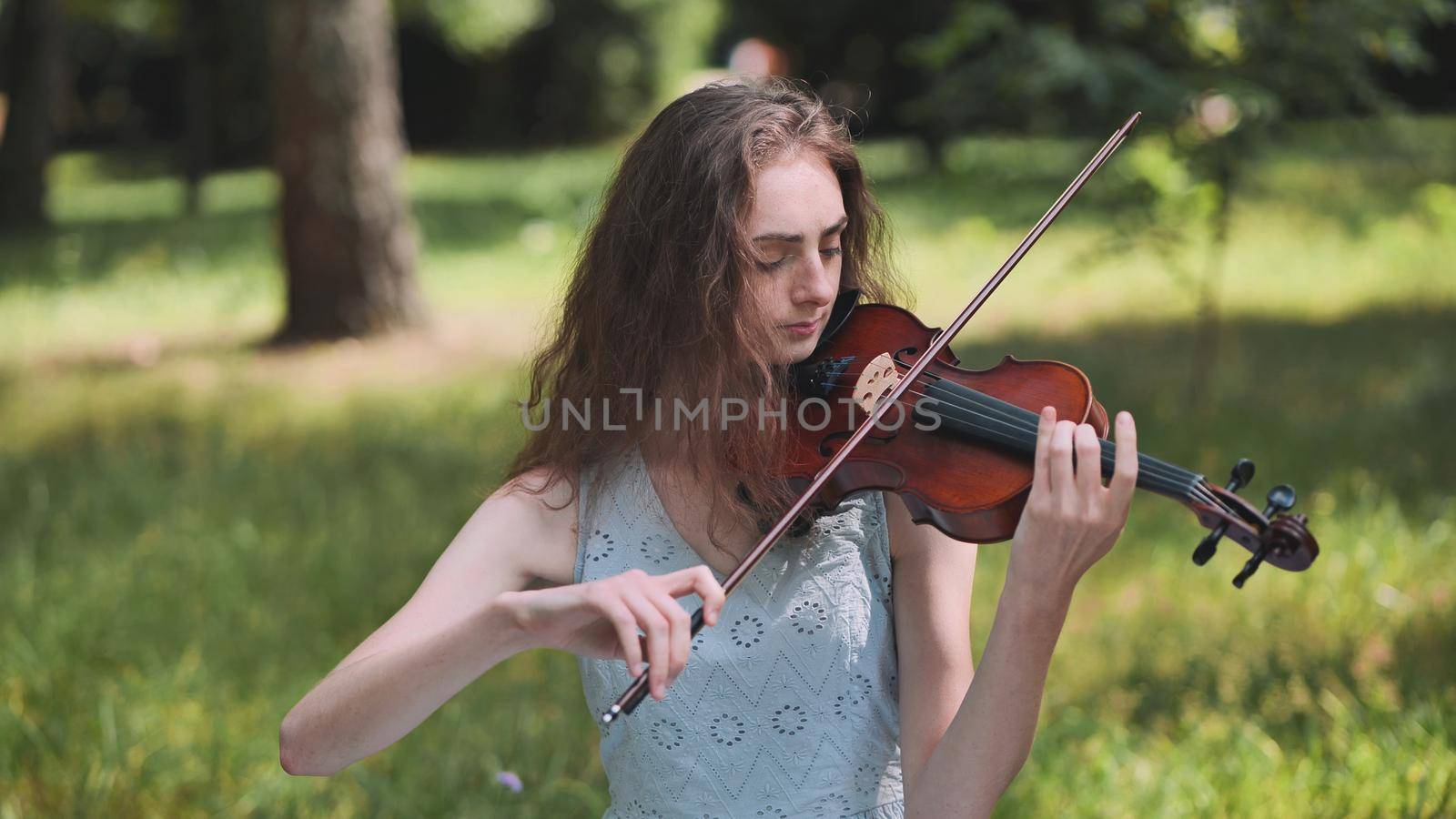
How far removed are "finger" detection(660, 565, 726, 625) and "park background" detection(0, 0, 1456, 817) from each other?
0.97 m

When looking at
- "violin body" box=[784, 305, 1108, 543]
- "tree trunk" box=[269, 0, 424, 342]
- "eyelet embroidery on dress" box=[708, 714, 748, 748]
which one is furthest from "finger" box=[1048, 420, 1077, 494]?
"tree trunk" box=[269, 0, 424, 342]

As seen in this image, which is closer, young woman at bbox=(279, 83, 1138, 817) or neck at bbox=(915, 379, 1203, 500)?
neck at bbox=(915, 379, 1203, 500)

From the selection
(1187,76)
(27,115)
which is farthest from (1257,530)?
(27,115)

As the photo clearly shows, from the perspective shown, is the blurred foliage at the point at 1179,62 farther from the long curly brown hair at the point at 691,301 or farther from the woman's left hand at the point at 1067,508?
the woman's left hand at the point at 1067,508

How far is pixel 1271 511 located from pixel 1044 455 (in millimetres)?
264

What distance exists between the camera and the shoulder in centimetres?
166

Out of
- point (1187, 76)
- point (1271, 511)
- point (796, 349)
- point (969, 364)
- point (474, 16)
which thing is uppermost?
point (474, 16)

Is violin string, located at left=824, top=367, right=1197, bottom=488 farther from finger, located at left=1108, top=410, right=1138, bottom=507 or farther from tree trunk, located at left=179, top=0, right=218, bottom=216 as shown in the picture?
tree trunk, located at left=179, top=0, right=218, bottom=216

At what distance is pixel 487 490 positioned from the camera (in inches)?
72.1

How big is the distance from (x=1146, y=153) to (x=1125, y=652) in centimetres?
268

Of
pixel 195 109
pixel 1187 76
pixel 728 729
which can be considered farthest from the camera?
pixel 195 109

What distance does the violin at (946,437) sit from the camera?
1.49 m

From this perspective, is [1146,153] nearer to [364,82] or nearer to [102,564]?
[364,82]

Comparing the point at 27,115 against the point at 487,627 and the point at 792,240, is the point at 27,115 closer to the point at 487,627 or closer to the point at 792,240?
the point at 792,240
